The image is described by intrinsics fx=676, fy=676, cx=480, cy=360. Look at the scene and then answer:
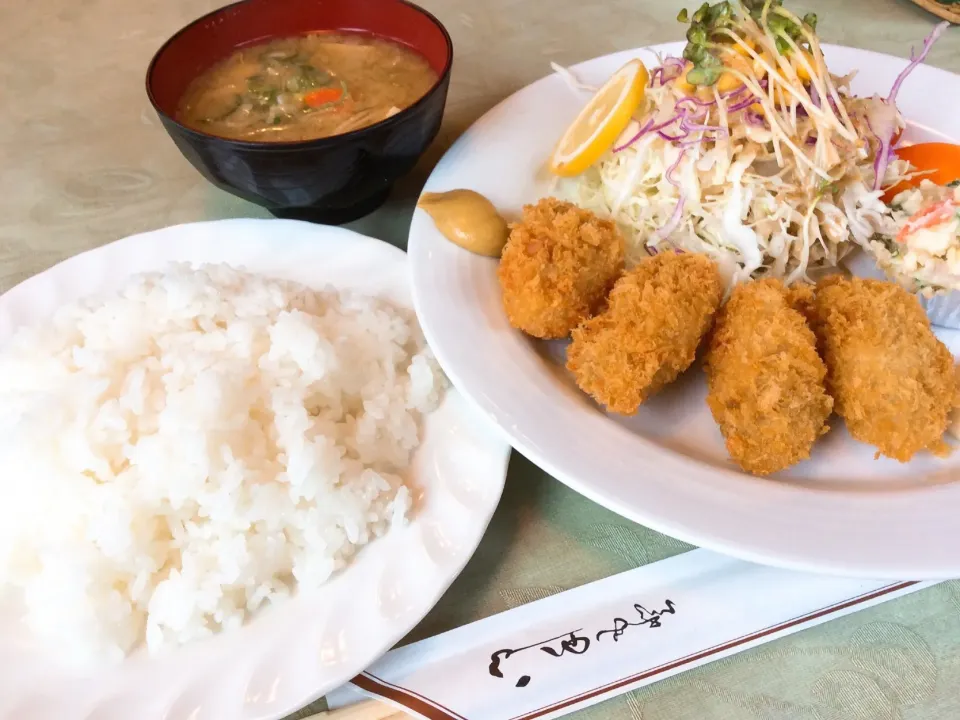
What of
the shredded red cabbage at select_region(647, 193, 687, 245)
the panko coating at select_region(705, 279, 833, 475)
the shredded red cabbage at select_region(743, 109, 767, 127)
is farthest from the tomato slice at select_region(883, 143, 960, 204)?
the panko coating at select_region(705, 279, 833, 475)

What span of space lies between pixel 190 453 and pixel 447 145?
4.65 ft

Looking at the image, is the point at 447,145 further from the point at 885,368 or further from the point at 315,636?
the point at 315,636

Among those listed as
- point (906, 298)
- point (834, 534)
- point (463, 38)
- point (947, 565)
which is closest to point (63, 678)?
point (834, 534)

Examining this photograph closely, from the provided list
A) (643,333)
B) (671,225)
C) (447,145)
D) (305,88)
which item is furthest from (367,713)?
(447,145)

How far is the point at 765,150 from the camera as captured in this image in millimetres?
1753

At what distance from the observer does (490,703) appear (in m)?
1.07

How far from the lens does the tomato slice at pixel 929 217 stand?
5.05 feet

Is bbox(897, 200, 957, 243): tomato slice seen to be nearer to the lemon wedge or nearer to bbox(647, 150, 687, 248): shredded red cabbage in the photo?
bbox(647, 150, 687, 248): shredded red cabbage

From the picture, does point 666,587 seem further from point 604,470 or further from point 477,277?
point 477,277

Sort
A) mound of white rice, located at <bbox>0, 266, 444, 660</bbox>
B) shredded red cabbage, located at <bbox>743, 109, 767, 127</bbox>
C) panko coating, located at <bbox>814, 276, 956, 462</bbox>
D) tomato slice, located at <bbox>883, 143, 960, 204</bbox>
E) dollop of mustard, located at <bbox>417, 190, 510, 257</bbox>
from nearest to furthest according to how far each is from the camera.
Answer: mound of white rice, located at <bbox>0, 266, 444, 660</bbox> < panko coating, located at <bbox>814, 276, 956, 462</bbox> < dollop of mustard, located at <bbox>417, 190, 510, 257</bbox> < shredded red cabbage, located at <bbox>743, 109, 767, 127</bbox> < tomato slice, located at <bbox>883, 143, 960, 204</bbox>

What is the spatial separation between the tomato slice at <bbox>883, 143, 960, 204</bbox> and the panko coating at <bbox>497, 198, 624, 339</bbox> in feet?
2.84

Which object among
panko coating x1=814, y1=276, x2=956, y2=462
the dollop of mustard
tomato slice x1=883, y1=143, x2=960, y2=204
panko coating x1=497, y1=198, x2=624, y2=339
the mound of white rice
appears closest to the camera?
the mound of white rice

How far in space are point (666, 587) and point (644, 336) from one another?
48 centimetres

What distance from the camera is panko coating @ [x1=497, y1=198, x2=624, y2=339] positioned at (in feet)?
4.78
